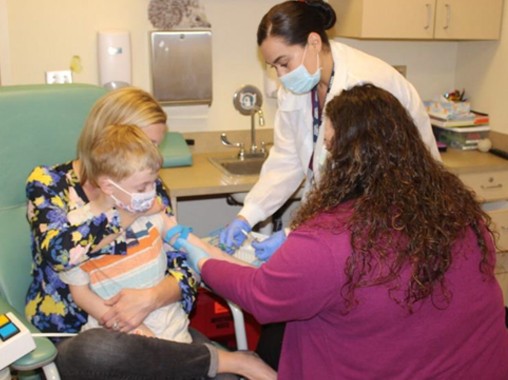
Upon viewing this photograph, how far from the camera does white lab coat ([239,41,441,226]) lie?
2.00m

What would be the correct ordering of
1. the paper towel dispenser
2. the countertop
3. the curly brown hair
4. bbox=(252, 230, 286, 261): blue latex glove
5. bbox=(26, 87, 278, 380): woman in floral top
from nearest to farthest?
the curly brown hair → bbox=(26, 87, 278, 380): woman in floral top → bbox=(252, 230, 286, 261): blue latex glove → the countertop → the paper towel dispenser

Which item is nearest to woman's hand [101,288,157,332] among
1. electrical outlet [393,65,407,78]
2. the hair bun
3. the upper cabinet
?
the hair bun

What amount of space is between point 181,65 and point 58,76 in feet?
1.81

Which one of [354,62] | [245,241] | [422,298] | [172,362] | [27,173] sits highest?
[354,62]

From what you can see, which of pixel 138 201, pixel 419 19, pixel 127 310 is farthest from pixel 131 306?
pixel 419 19

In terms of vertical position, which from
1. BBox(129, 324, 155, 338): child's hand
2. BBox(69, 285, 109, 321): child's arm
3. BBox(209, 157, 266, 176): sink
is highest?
BBox(209, 157, 266, 176): sink

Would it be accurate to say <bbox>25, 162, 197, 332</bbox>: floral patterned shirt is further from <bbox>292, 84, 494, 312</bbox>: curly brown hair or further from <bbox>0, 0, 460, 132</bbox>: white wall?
<bbox>0, 0, 460, 132</bbox>: white wall

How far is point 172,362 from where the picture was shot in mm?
1533

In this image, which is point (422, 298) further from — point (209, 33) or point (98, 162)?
point (209, 33)

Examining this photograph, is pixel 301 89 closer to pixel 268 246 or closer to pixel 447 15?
pixel 268 246

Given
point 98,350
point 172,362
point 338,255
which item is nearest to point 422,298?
point 338,255

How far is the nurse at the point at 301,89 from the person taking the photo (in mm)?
1902

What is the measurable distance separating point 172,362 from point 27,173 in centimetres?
68

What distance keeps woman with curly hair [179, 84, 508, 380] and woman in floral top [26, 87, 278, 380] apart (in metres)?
0.30
